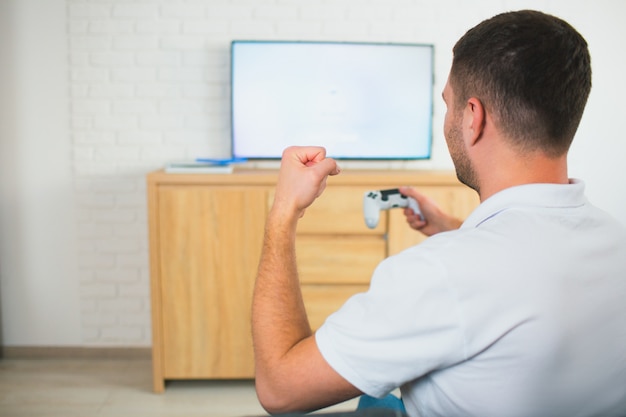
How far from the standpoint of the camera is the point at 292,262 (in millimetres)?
1092

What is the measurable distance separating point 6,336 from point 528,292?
3149 millimetres

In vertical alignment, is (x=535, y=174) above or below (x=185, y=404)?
above

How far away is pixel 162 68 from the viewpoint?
122 inches

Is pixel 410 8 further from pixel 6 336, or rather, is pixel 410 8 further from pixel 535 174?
pixel 6 336

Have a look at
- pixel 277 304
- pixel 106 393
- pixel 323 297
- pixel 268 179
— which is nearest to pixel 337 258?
pixel 323 297

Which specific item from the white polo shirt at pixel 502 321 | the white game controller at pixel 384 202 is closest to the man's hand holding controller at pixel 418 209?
the white game controller at pixel 384 202

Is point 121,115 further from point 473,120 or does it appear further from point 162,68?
point 473,120

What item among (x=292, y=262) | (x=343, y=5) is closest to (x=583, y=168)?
(x=343, y=5)

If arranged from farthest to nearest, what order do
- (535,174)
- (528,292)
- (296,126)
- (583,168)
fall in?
(583,168)
(296,126)
(535,174)
(528,292)

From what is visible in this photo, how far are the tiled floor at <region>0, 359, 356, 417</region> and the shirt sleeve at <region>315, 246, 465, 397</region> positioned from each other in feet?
5.83

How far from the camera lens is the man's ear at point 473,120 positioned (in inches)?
39.8

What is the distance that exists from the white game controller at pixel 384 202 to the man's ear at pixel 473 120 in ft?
2.94

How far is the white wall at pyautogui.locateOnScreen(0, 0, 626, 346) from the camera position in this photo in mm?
3072

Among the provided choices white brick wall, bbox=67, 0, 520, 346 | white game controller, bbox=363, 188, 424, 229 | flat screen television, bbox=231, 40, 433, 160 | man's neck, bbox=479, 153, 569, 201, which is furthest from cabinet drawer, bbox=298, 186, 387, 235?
man's neck, bbox=479, 153, 569, 201
